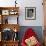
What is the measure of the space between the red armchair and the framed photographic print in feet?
A: 1.60

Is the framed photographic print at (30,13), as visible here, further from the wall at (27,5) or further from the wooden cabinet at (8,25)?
the wooden cabinet at (8,25)

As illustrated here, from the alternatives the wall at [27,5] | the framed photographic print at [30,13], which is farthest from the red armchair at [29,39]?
the framed photographic print at [30,13]

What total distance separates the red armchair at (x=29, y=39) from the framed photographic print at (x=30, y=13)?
19.3 inches

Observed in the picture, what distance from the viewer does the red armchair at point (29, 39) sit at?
18.8 feet

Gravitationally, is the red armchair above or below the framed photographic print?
below

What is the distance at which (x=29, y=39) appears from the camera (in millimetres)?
5758

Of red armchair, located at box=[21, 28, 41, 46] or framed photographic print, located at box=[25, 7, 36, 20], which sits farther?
framed photographic print, located at box=[25, 7, 36, 20]

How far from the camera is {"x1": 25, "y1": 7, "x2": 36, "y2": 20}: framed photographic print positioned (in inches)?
246

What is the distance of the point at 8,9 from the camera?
614cm

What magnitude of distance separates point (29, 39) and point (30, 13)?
1095mm

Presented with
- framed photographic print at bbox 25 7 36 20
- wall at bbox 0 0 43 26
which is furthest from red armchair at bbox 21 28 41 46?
framed photographic print at bbox 25 7 36 20

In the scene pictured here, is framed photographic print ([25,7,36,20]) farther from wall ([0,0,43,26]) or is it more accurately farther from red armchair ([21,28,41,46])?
red armchair ([21,28,41,46])

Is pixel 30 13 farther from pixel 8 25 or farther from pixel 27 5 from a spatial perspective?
pixel 8 25

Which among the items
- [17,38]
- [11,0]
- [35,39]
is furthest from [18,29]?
[11,0]
